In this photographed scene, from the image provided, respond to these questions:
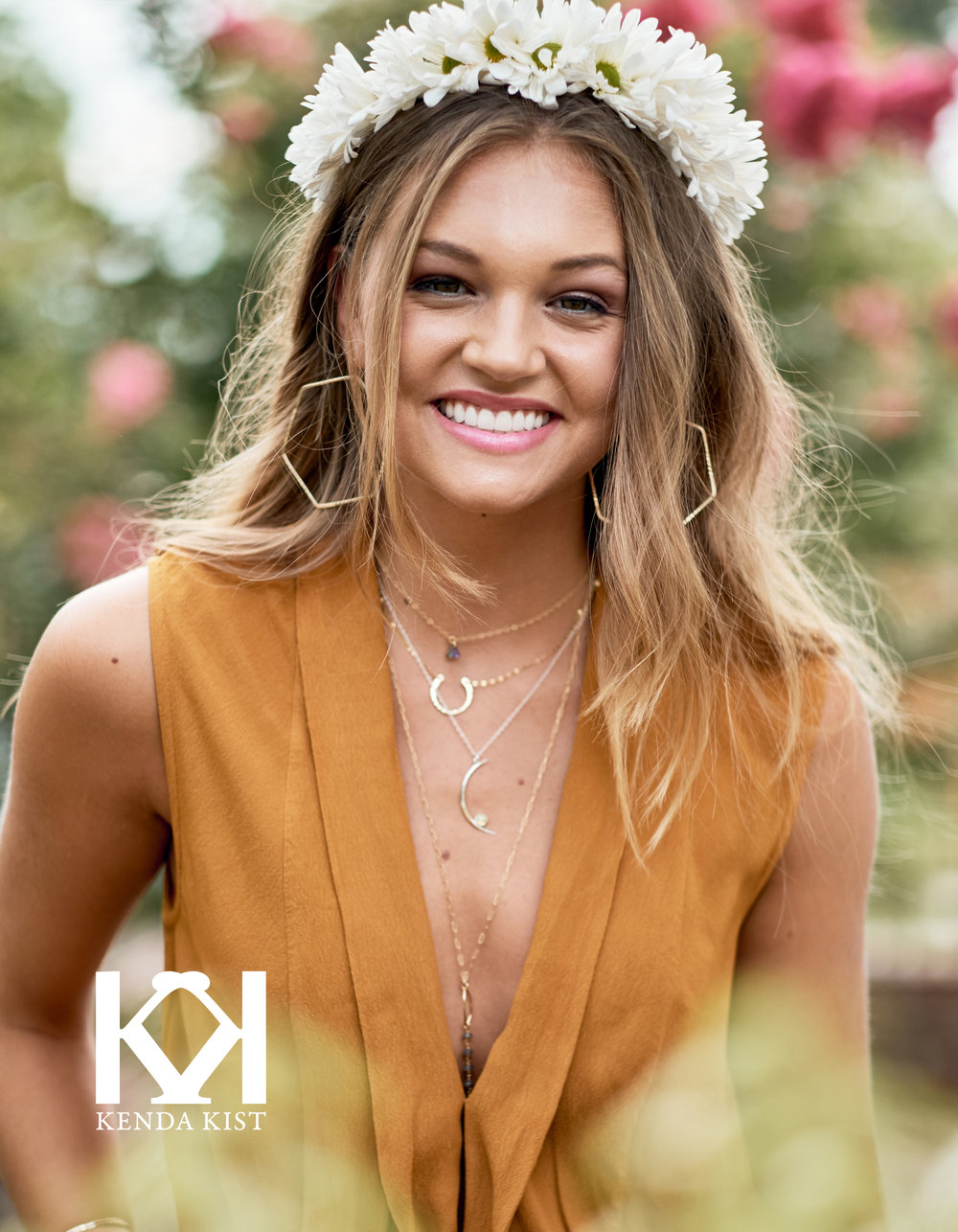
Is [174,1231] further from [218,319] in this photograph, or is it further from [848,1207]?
[218,319]

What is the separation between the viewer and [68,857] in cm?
178

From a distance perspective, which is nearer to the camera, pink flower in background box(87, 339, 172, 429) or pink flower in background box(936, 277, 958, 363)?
pink flower in background box(87, 339, 172, 429)

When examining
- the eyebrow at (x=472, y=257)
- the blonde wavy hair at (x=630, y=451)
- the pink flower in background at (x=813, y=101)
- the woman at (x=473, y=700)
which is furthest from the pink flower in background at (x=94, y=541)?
the pink flower in background at (x=813, y=101)

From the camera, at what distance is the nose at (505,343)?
1.59 m

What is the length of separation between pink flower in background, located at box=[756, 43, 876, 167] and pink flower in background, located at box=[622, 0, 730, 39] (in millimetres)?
157

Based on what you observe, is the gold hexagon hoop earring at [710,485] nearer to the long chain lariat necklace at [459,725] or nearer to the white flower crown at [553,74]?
the long chain lariat necklace at [459,725]

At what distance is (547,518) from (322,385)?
0.39 m

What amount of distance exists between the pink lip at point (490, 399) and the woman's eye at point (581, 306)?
13 cm

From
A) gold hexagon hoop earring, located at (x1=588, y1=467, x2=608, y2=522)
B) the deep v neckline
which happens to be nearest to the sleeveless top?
the deep v neckline

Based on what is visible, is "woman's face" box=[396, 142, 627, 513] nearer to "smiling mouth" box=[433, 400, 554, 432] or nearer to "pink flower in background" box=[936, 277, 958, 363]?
"smiling mouth" box=[433, 400, 554, 432]

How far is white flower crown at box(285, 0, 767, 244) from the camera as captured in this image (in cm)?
162

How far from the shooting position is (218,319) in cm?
258

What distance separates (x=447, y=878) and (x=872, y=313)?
160 centimetres

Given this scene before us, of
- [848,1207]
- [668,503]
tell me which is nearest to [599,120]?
[668,503]
